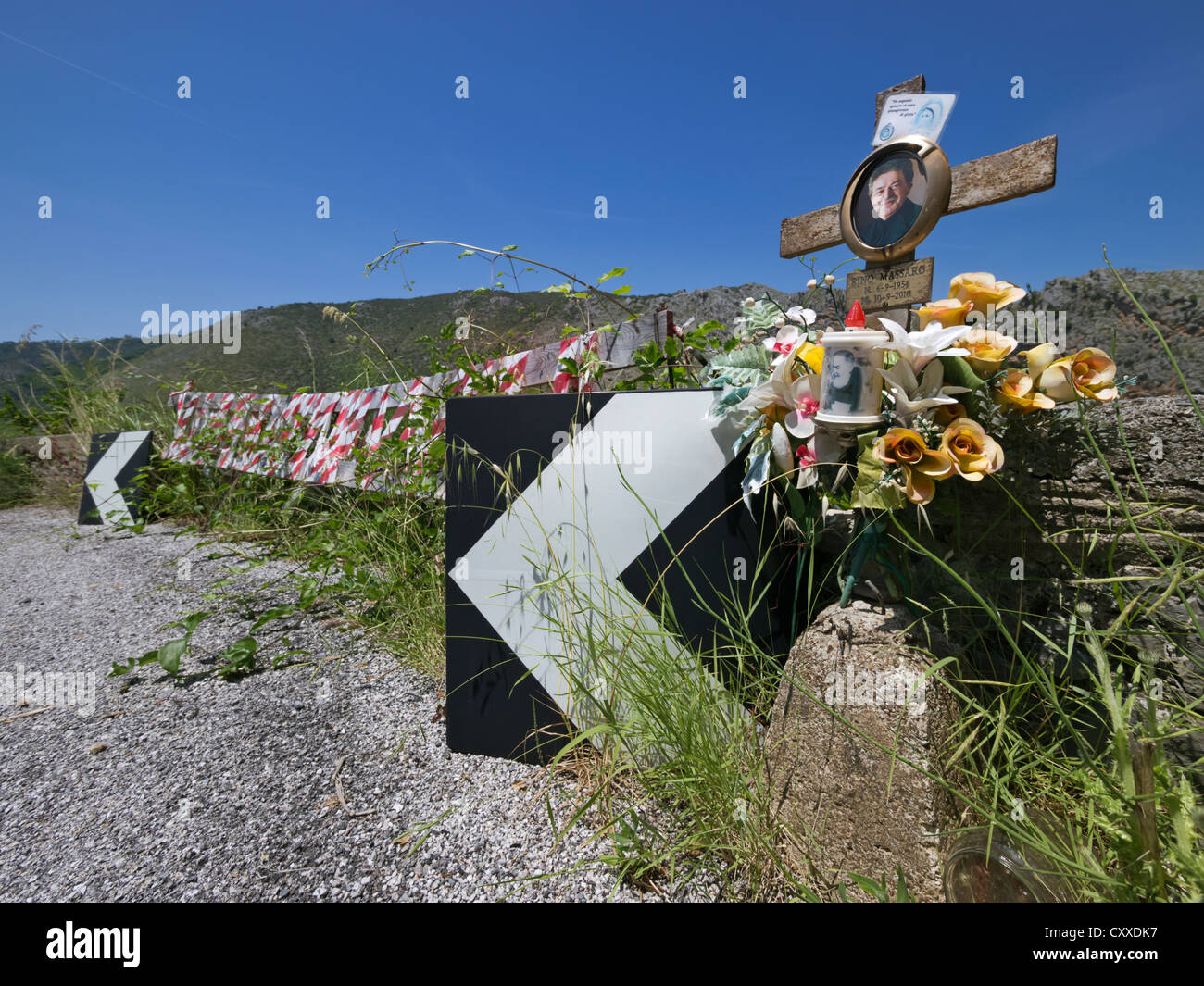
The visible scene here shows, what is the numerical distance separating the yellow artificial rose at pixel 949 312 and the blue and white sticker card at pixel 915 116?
0.95m

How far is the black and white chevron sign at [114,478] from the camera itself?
18.4 feet

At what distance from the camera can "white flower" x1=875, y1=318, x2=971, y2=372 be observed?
1.09 meters

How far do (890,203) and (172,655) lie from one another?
3328 mm

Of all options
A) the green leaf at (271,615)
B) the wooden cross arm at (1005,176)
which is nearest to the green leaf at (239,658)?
the green leaf at (271,615)

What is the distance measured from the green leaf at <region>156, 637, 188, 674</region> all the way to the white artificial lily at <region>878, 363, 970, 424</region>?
274cm

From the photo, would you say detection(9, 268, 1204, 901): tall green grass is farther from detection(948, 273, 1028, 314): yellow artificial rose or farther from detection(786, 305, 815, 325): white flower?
detection(786, 305, 815, 325): white flower

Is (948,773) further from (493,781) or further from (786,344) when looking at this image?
(493,781)

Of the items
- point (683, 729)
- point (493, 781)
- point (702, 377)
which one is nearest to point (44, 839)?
point (493, 781)

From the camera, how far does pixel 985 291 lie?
124 cm

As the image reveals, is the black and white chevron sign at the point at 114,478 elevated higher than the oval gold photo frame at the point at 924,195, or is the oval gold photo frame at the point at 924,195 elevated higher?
the oval gold photo frame at the point at 924,195

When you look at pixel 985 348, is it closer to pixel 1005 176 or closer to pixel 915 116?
pixel 1005 176

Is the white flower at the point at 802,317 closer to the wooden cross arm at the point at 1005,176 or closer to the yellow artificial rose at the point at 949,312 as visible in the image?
the yellow artificial rose at the point at 949,312

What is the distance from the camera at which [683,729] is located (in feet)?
4.21

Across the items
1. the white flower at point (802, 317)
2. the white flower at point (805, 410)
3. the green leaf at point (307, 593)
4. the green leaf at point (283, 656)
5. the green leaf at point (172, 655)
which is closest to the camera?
the white flower at point (805, 410)
